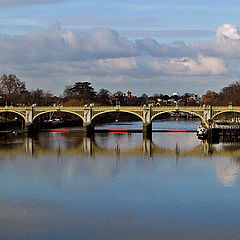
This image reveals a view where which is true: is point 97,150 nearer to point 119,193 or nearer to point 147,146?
point 147,146

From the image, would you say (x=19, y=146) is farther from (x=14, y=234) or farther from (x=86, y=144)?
(x=14, y=234)

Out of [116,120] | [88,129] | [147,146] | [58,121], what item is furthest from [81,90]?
[147,146]

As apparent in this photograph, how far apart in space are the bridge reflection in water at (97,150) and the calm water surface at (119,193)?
0.38 feet

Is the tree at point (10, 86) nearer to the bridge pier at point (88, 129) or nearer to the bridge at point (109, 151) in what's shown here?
the bridge pier at point (88, 129)

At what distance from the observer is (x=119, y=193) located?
3575 centimetres

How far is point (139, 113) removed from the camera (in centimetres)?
8775

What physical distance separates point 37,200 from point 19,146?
3297 centimetres

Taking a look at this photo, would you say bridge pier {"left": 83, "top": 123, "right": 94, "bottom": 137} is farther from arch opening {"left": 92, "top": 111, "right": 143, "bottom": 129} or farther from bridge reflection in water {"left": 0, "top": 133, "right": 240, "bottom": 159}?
arch opening {"left": 92, "top": 111, "right": 143, "bottom": 129}

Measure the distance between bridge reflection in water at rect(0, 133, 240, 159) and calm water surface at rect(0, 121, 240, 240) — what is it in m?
0.11

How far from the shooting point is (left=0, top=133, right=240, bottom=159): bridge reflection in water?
57641mm

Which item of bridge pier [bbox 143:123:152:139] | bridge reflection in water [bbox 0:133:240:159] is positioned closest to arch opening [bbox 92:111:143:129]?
bridge pier [bbox 143:123:152:139]

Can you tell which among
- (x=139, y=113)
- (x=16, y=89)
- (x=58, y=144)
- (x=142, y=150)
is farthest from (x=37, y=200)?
(x=16, y=89)

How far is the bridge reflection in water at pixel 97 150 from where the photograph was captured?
189 ft

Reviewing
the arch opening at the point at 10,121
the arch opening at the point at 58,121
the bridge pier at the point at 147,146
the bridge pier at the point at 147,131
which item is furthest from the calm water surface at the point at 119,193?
the arch opening at the point at 58,121
